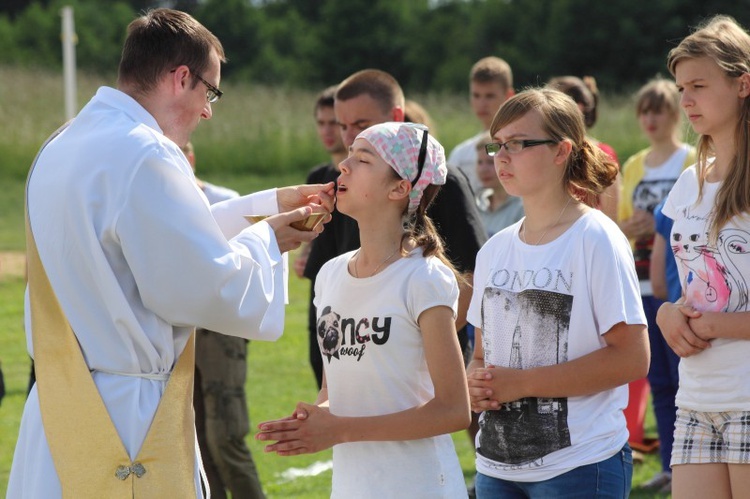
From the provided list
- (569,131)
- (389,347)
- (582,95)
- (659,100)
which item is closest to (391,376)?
(389,347)

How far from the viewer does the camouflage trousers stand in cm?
587

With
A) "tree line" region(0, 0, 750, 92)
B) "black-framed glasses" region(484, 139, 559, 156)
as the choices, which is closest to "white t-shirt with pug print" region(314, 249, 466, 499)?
"black-framed glasses" region(484, 139, 559, 156)

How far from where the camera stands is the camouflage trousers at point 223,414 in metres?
5.87

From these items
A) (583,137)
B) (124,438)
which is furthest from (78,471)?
(583,137)

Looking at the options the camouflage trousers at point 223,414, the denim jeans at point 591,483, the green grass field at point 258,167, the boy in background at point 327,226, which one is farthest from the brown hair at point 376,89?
the green grass field at point 258,167

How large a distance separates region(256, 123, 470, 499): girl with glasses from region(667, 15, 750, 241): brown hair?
958 mm

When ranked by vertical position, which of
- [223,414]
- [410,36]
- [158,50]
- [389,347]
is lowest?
[223,414]

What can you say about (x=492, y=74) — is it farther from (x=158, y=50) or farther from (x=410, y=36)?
(x=410, y=36)

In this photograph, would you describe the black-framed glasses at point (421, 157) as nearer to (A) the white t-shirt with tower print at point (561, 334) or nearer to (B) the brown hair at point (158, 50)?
(A) the white t-shirt with tower print at point (561, 334)

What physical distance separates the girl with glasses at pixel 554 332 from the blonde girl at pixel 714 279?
0.28 m

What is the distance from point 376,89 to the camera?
5.23 metres

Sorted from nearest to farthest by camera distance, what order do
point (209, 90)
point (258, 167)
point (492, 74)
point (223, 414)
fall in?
1. point (209, 90)
2. point (223, 414)
3. point (492, 74)
4. point (258, 167)

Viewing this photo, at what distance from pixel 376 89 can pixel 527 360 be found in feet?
6.67

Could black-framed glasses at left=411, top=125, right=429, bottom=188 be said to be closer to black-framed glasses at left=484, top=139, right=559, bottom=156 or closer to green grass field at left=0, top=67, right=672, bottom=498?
black-framed glasses at left=484, top=139, right=559, bottom=156
